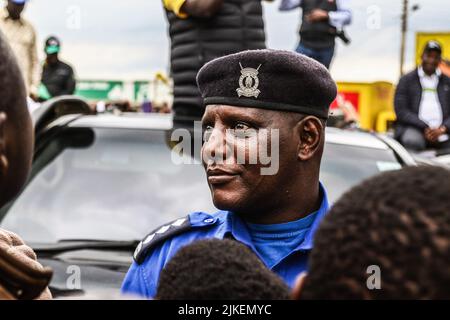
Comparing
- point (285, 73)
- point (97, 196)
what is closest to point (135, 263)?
point (285, 73)

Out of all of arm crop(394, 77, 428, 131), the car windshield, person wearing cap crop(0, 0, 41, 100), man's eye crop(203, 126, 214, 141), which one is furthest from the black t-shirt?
man's eye crop(203, 126, 214, 141)

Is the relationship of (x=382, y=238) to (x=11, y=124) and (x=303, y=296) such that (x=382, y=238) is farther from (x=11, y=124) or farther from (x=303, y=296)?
(x=11, y=124)

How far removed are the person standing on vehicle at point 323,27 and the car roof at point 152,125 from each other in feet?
2.01

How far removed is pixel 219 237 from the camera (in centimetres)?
194

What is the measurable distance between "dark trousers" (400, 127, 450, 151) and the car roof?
2778 mm

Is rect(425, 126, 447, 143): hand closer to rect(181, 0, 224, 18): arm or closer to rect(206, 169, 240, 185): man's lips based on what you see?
rect(181, 0, 224, 18): arm

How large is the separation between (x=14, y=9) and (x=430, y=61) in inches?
146

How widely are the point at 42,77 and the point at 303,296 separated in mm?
7562

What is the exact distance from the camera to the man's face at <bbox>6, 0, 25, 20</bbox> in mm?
6750

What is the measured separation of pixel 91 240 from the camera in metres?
3.41

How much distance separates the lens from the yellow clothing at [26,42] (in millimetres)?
7062

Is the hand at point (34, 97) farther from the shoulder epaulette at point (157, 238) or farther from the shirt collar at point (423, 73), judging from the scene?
the shoulder epaulette at point (157, 238)

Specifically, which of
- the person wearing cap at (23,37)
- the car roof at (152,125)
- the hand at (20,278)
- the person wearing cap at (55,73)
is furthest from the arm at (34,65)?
the hand at (20,278)

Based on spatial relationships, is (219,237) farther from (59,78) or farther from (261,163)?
(59,78)
